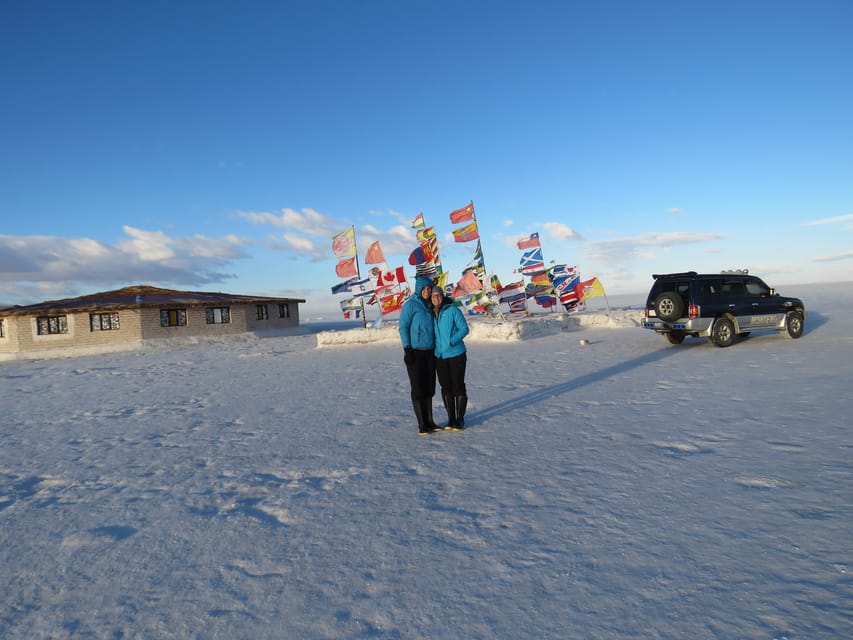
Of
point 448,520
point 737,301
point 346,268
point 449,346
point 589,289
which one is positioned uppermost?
point 346,268

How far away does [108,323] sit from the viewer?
28.1m

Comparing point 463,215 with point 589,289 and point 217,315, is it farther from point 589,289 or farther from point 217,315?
point 217,315

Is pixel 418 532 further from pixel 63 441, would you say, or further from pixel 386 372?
pixel 386 372

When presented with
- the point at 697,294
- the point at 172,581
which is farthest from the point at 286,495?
the point at 697,294

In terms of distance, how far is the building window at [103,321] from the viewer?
27688 millimetres

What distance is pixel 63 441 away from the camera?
6691mm

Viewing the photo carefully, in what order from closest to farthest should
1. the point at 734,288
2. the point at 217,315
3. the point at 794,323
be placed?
the point at 734,288 → the point at 794,323 → the point at 217,315

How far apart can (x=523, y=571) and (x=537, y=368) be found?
878cm

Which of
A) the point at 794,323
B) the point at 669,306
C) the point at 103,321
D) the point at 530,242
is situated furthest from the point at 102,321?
the point at 794,323

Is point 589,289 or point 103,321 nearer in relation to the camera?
point 589,289

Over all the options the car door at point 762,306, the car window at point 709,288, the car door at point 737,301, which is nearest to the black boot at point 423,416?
the car window at point 709,288

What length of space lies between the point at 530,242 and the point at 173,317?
73.9ft

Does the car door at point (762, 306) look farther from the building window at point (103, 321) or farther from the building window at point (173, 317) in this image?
the building window at point (103, 321)

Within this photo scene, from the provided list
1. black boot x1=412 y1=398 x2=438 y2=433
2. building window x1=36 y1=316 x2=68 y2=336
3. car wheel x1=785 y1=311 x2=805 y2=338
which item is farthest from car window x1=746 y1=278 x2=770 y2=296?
building window x1=36 y1=316 x2=68 y2=336
